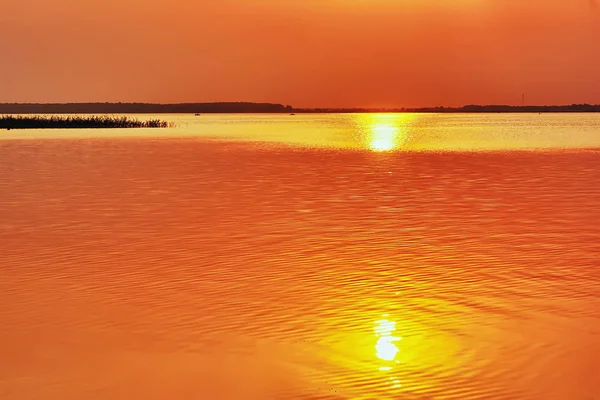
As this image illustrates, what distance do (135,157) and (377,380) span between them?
46502mm

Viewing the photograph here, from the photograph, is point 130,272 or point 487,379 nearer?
point 487,379

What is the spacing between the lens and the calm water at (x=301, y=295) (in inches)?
376

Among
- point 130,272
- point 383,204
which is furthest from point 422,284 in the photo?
point 383,204

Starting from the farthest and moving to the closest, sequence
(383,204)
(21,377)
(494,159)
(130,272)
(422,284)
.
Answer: (494,159) → (383,204) → (130,272) → (422,284) → (21,377)

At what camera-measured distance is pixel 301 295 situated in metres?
13.7

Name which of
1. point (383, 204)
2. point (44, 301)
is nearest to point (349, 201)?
point (383, 204)

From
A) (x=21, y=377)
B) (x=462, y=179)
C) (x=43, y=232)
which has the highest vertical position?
(x=462, y=179)

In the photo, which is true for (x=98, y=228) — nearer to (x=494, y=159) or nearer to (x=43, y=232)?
(x=43, y=232)

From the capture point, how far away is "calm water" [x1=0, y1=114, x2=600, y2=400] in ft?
31.3

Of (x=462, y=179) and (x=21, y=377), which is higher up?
(x=462, y=179)

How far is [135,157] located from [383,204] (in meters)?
29.9

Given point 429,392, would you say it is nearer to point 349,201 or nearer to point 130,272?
point 130,272

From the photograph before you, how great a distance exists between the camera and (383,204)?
1073 inches

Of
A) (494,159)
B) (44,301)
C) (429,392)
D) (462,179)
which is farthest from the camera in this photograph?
(494,159)
